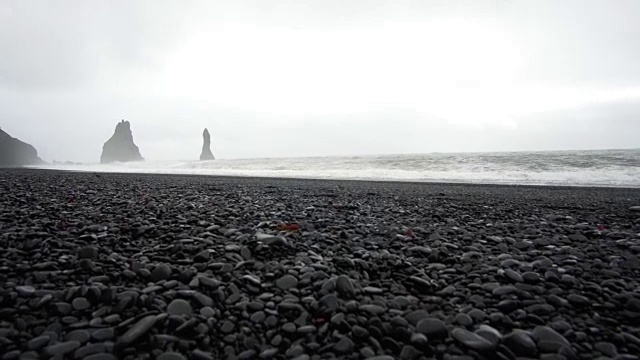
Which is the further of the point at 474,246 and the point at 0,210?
the point at 0,210

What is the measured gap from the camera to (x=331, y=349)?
2068 mm

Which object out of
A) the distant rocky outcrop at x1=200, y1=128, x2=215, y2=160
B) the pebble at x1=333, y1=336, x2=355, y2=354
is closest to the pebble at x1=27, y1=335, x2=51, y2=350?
the pebble at x1=333, y1=336, x2=355, y2=354

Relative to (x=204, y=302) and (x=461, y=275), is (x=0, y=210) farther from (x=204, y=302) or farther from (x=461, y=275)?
(x=461, y=275)

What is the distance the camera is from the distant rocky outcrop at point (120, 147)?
125062mm

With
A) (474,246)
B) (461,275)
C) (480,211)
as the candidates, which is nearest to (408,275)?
(461,275)

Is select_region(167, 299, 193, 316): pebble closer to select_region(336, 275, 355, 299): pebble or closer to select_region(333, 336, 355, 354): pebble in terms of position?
select_region(333, 336, 355, 354): pebble

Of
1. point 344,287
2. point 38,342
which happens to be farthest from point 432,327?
point 38,342

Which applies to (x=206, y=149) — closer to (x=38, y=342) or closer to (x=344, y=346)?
(x=38, y=342)

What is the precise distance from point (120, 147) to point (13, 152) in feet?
128

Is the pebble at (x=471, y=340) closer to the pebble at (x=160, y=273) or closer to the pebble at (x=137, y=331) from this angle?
the pebble at (x=137, y=331)

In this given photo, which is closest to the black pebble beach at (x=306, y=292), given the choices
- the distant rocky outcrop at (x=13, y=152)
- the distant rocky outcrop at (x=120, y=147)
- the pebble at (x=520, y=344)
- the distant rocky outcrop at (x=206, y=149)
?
the pebble at (x=520, y=344)

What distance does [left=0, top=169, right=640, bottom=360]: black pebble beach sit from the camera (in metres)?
2.05

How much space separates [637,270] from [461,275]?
2.18m

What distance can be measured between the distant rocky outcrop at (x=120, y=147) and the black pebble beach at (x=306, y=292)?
143 m
